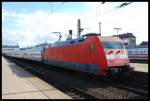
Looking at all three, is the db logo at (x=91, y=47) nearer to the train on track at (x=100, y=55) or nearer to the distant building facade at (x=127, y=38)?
the train on track at (x=100, y=55)

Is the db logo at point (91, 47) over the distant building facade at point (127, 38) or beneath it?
beneath

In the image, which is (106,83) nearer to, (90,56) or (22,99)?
(90,56)

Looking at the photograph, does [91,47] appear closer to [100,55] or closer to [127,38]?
[100,55]

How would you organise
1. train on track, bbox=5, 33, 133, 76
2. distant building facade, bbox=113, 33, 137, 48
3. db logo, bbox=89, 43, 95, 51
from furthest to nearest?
distant building facade, bbox=113, 33, 137, 48 → db logo, bbox=89, 43, 95, 51 → train on track, bbox=5, 33, 133, 76

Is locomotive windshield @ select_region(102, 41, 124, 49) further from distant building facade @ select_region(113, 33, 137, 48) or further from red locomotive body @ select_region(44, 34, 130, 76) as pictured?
distant building facade @ select_region(113, 33, 137, 48)

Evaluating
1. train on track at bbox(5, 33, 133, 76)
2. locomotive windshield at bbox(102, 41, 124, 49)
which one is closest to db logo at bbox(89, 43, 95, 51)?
train on track at bbox(5, 33, 133, 76)

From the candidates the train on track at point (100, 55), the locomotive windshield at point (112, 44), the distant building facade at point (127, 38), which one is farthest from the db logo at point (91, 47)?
the distant building facade at point (127, 38)

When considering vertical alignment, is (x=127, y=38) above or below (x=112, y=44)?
above

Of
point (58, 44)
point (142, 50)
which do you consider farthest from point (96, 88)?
point (142, 50)

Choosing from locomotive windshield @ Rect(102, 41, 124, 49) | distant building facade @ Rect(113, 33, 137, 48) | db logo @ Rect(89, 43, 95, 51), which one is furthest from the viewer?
distant building facade @ Rect(113, 33, 137, 48)

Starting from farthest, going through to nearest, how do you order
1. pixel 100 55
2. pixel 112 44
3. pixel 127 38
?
pixel 127 38 → pixel 112 44 → pixel 100 55

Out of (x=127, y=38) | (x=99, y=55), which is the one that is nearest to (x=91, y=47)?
(x=99, y=55)

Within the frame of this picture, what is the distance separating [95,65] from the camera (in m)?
16.6

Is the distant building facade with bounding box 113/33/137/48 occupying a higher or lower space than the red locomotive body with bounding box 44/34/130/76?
higher
